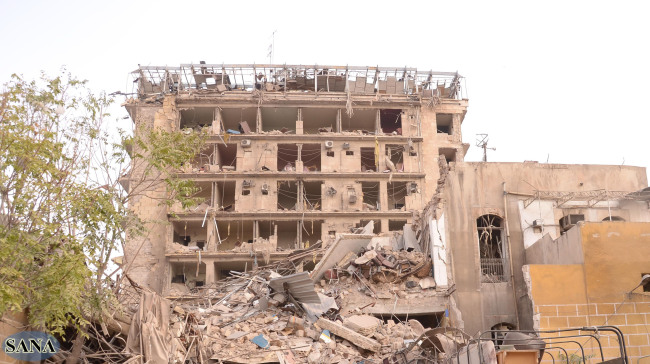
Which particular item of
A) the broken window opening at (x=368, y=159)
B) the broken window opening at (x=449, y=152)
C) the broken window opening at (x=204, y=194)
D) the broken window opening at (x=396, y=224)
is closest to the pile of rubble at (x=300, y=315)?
the broken window opening at (x=204, y=194)

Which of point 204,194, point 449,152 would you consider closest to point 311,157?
point 204,194

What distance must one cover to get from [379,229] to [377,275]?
16.9 meters

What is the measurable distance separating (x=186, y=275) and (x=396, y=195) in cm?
1445

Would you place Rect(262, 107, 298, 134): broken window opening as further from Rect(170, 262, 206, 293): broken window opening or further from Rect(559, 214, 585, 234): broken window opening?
Rect(559, 214, 585, 234): broken window opening

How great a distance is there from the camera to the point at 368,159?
46.5 meters

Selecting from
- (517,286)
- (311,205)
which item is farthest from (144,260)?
(517,286)

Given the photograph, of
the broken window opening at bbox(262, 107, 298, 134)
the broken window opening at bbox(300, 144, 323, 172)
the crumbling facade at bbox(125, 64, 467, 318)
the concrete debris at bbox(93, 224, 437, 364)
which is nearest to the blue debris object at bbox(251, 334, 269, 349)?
the concrete debris at bbox(93, 224, 437, 364)

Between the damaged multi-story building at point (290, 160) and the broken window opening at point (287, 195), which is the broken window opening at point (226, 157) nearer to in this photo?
the damaged multi-story building at point (290, 160)

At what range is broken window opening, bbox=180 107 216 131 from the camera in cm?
4575

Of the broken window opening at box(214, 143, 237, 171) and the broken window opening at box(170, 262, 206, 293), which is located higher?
the broken window opening at box(214, 143, 237, 171)

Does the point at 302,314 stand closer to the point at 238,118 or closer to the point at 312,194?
the point at 312,194

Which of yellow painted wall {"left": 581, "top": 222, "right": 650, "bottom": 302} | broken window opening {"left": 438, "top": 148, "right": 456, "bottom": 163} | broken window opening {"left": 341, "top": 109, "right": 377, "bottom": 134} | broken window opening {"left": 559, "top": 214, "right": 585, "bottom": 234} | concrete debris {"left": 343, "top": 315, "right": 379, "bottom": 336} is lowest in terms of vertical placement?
concrete debris {"left": 343, "top": 315, "right": 379, "bottom": 336}

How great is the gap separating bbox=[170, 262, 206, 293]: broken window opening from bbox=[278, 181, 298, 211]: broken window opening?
22.2 feet

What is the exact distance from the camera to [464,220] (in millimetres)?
26703
